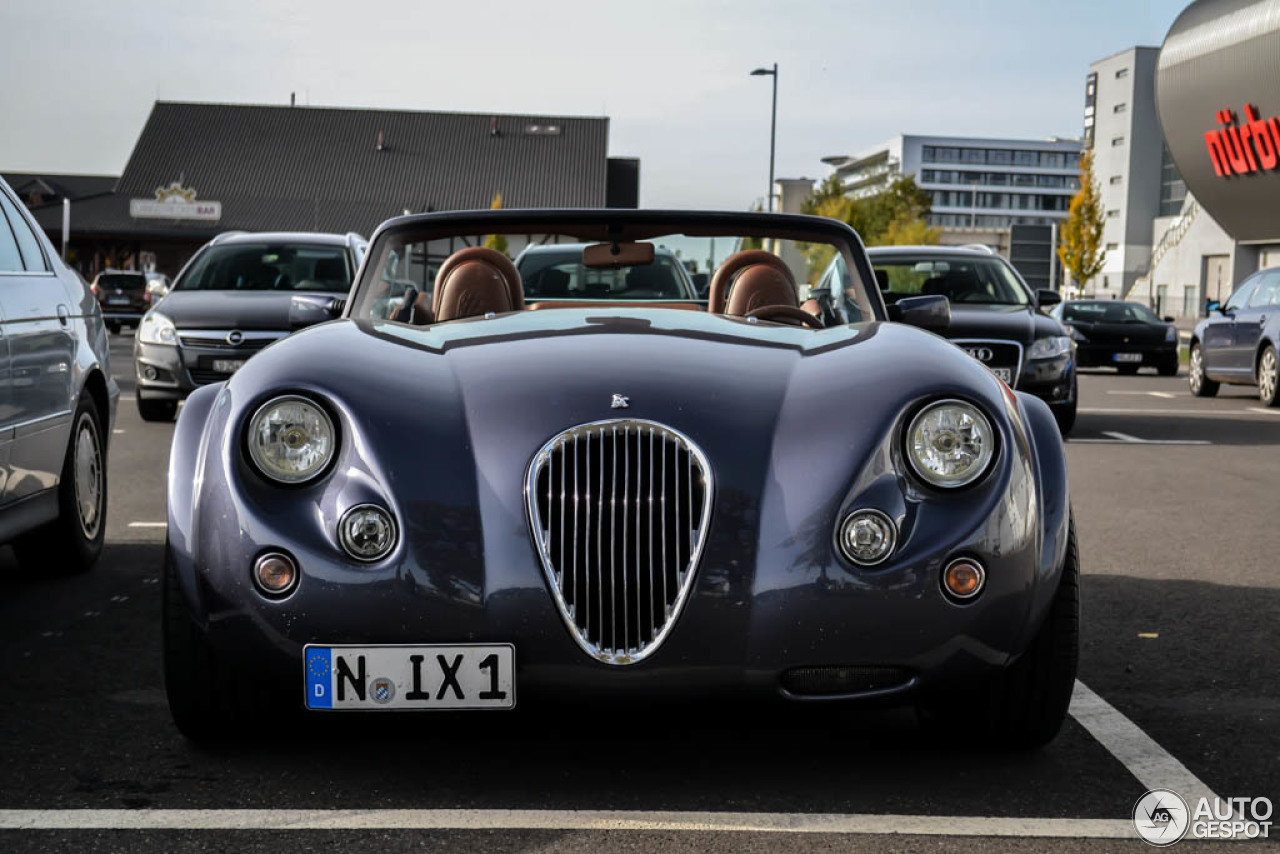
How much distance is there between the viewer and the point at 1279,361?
1762cm

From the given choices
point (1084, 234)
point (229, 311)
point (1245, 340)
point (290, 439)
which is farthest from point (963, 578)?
point (1084, 234)

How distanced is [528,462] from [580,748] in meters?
0.83

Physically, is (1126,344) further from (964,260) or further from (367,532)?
(367,532)

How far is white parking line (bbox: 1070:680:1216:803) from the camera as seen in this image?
362 cm

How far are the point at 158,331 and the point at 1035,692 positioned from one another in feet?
37.2

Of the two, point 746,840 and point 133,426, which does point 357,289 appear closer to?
point 746,840

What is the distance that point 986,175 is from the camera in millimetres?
166250

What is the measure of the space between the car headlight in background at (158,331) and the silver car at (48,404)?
6.89 metres

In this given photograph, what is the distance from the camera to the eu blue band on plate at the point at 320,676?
3391 mm

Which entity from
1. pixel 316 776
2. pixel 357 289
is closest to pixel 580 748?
pixel 316 776

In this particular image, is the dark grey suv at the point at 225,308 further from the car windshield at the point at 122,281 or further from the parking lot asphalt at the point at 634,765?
the car windshield at the point at 122,281

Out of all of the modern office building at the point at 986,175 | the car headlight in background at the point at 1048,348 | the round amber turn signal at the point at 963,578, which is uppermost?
the modern office building at the point at 986,175

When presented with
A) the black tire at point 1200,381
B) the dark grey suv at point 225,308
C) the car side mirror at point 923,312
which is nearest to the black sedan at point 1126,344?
the black tire at point 1200,381

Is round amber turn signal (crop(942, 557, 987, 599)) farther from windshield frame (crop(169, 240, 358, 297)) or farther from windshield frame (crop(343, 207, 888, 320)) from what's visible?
windshield frame (crop(169, 240, 358, 297))
